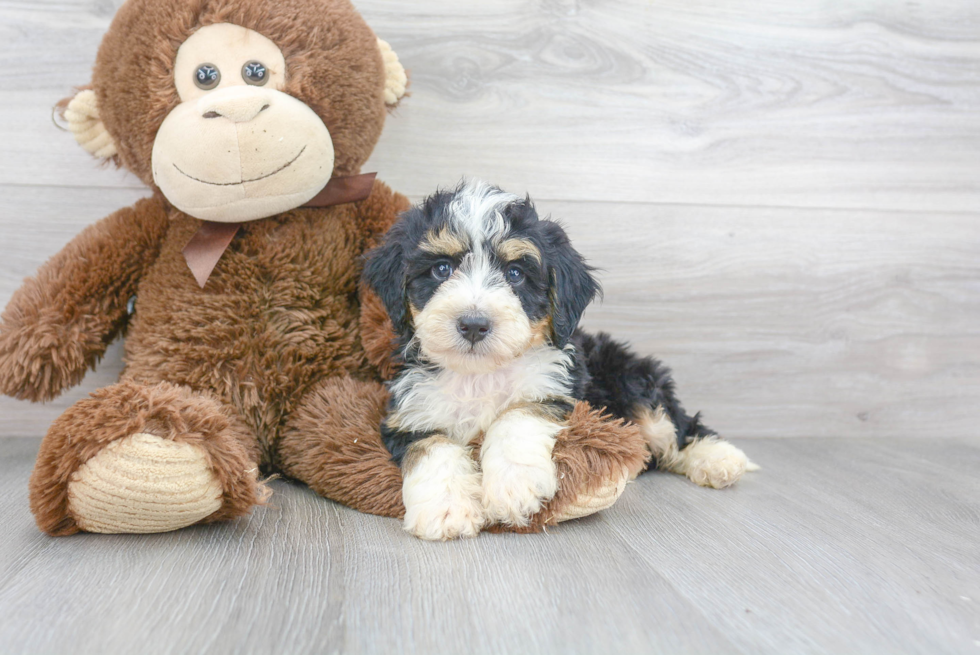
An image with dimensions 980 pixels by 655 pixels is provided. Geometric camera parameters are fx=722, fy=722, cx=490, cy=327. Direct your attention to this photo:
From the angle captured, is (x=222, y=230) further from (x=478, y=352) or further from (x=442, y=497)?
(x=442, y=497)

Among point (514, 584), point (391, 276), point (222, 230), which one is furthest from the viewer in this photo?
point (222, 230)

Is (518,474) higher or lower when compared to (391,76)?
lower

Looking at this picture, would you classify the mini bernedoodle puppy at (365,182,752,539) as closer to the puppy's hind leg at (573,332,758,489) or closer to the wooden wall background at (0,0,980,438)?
the puppy's hind leg at (573,332,758,489)

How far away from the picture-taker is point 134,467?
1.47 m

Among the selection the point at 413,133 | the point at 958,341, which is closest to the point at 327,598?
the point at 413,133

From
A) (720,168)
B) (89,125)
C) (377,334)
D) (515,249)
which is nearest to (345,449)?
(377,334)

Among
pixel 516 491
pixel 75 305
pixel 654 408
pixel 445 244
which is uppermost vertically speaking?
pixel 445 244

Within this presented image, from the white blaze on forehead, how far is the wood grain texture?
696mm

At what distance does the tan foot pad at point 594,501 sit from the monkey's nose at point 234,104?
122 centimetres

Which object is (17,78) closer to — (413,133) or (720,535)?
(413,133)

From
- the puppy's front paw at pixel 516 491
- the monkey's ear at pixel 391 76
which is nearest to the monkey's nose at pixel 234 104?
the monkey's ear at pixel 391 76

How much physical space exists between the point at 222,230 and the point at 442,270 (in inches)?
26.6

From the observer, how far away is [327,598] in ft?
4.27

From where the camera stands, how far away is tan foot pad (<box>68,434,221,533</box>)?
4.81 feet
